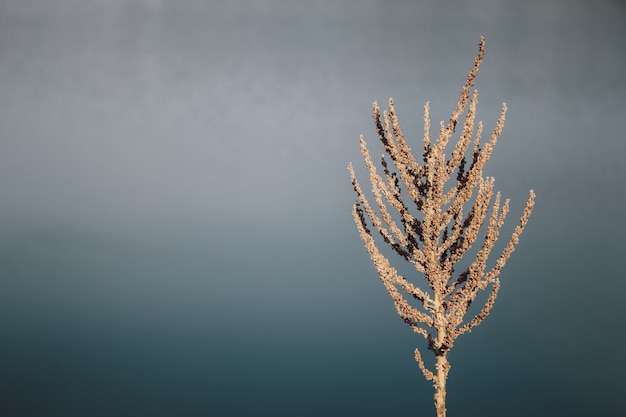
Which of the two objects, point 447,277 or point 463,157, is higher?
point 463,157

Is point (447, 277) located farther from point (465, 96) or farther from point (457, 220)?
point (465, 96)

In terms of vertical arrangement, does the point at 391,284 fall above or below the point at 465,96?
below

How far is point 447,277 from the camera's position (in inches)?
251

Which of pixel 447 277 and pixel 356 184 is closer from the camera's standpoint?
pixel 447 277

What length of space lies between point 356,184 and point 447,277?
2.16 metres

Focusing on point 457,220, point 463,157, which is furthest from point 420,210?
point 463,157

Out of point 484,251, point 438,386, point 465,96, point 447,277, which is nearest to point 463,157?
point 465,96

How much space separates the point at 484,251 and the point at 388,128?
2.56 m

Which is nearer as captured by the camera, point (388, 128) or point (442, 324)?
point (442, 324)

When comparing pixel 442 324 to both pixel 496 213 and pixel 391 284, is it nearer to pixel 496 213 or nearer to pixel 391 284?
pixel 391 284

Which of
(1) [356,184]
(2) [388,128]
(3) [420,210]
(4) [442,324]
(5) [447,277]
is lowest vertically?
(4) [442,324]

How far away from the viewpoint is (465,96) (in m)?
6.58

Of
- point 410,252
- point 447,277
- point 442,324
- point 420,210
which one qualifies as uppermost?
point 420,210

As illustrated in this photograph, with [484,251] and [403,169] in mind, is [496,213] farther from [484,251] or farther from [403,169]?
[403,169]
